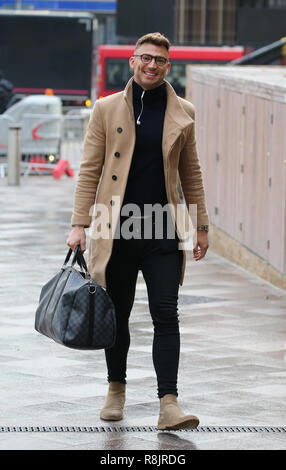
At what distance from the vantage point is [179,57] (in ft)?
136

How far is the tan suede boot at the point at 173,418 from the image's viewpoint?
6.72 metres

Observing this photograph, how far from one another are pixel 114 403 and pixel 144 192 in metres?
1.11

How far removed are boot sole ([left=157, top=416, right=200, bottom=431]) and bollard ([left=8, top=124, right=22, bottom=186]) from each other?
52.7 feet

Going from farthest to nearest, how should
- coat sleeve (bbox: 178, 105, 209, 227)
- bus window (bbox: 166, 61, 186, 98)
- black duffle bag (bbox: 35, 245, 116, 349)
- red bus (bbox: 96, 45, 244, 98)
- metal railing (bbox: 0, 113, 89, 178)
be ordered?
red bus (bbox: 96, 45, 244, 98) < bus window (bbox: 166, 61, 186, 98) < metal railing (bbox: 0, 113, 89, 178) < coat sleeve (bbox: 178, 105, 209, 227) < black duffle bag (bbox: 35, 245, 116, 349)

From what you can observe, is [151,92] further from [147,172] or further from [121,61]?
[121,61]

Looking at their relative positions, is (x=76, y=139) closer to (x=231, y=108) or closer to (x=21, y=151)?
(x=21, y=151)

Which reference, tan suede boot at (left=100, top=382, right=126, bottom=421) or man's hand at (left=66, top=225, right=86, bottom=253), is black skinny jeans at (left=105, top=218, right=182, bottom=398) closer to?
man's hand at (left=66, top=225, right=86, bottom=253)

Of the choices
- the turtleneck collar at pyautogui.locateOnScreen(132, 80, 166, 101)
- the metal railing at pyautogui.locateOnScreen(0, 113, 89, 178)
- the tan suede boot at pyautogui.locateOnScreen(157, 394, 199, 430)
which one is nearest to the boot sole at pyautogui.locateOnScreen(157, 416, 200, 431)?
the tan suede boot at pyautogui.locateOnScreen(157, 394, 199, 430)

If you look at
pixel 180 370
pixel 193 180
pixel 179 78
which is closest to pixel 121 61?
pixel 179 78

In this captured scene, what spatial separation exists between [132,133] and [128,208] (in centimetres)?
37

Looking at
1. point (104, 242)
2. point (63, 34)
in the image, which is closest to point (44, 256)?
point (104, 242)

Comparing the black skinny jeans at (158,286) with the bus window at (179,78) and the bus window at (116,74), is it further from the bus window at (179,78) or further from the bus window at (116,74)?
the bus window at (116,74)

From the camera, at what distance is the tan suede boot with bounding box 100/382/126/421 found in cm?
702
